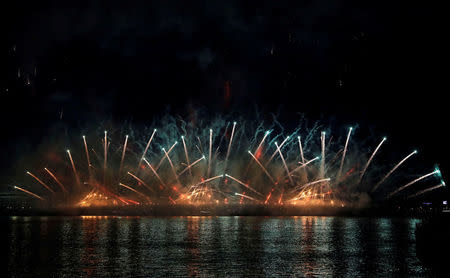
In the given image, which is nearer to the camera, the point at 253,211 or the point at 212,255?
the point at 212,255

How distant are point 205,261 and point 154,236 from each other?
14232mm

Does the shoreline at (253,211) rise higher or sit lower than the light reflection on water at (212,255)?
higher

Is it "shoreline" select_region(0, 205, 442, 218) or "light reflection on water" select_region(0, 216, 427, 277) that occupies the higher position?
"shoreline" select_region(0, 205, 442, 218)

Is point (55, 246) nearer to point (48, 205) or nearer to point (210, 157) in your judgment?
point (210, 157)

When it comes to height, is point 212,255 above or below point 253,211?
below

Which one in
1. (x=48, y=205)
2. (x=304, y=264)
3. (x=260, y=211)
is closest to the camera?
(x=304, y=264)

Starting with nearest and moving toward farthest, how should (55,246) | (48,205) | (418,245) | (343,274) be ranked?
(343,274)
(418,245)
(55,246)
(48,205)

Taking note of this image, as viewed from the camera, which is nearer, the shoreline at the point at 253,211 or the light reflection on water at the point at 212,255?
the light reflection on water at the point at 212,255

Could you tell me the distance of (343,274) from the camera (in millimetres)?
20422

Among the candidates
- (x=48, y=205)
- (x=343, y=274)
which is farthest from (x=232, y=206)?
(x=343, y=274)

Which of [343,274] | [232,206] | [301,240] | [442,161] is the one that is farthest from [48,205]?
[343,274]

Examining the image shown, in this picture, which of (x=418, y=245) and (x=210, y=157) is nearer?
(x=418, y=245)

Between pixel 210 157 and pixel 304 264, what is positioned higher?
pixel 210 157

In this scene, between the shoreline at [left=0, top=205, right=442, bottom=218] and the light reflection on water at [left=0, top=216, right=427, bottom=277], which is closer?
the light reflection on water at [left=0, top=216, right=427, bottom=277]
